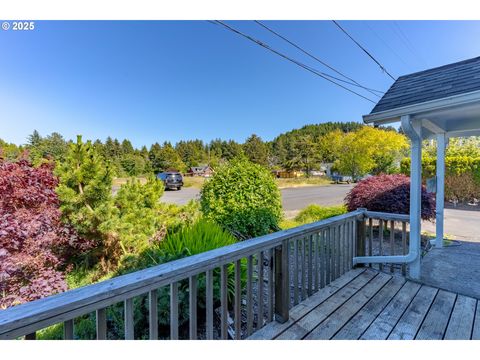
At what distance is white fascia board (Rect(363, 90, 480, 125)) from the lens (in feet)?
7.10

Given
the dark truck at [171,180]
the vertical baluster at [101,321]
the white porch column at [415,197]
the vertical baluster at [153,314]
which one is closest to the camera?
→ the vertical baluster at [101,321]

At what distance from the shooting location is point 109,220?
10.1 feet

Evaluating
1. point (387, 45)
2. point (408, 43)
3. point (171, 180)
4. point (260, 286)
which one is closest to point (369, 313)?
point (260, 286)

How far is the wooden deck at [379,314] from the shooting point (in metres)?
1.76

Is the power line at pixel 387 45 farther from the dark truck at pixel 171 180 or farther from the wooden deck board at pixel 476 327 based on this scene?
the dark truck at pixel 171 180

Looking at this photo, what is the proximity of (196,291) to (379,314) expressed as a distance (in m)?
1.62

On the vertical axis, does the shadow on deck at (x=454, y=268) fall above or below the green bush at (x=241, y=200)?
→ below

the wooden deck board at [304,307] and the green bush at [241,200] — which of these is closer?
the wooden deck board at [304,307]

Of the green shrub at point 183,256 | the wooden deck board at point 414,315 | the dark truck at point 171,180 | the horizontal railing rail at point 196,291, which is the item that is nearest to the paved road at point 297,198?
the dark truck at point 171,180

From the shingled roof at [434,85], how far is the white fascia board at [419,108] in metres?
0.07
